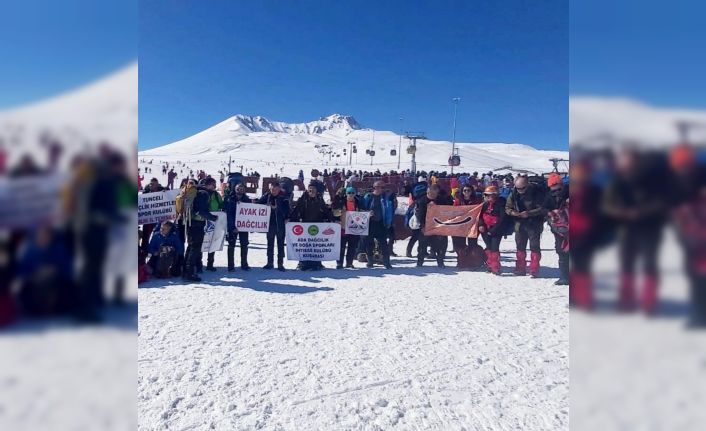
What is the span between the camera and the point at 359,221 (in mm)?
8594

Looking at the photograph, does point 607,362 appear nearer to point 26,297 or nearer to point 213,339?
point 26,297

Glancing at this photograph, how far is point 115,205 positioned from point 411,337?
13.1 feet

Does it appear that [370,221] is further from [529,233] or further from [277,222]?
[529,233]

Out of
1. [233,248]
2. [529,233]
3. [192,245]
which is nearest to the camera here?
[192,245]

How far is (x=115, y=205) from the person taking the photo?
105 cm

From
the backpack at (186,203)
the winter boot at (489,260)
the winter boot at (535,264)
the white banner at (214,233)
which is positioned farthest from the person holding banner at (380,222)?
the backpack at (186,203)

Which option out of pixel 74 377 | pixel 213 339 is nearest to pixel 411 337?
pixel 213 339

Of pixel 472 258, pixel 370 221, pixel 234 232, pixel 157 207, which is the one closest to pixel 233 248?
pixel 234 232

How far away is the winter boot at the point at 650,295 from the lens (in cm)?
104

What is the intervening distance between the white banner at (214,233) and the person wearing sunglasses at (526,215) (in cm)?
504

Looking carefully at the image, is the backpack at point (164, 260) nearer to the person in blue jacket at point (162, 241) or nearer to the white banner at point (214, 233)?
the person in blue jacket at point (162, 241)

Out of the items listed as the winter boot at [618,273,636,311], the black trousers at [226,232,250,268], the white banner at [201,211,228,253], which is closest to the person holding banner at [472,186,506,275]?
the black trousers at [226,232,250,268]

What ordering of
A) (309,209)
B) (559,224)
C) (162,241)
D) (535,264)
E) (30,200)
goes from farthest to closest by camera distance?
(309,209) < (535,264) < (162,241) < (559,224) < (30,200)

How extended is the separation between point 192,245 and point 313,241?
2312 millimetres
